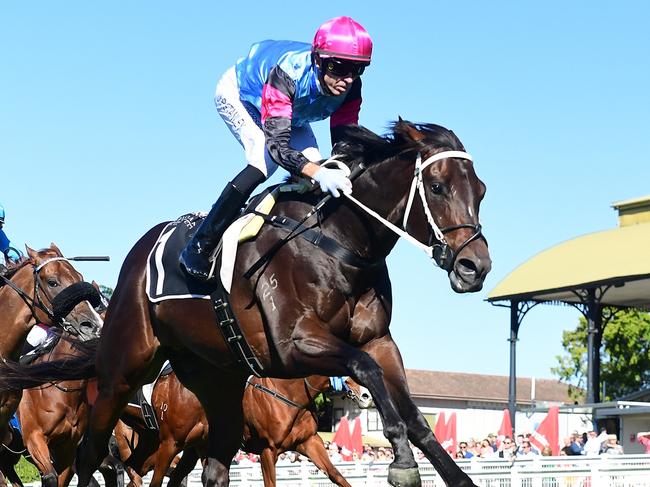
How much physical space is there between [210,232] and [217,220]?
0.30 feet

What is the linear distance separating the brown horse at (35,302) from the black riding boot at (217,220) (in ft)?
10.6

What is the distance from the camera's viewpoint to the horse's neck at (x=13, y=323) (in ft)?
32.1

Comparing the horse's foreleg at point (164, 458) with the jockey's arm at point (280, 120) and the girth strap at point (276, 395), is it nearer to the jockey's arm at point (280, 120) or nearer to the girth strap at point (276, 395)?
A: the girth strap at point (276, 395)

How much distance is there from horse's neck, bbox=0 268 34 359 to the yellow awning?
19.8 metres

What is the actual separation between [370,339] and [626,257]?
24.0 m

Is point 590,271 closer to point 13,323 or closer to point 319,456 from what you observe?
point 319,456

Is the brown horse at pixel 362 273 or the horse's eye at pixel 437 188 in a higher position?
the horse's eye at pixel 437 188

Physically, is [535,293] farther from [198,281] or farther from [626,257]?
[198,281]

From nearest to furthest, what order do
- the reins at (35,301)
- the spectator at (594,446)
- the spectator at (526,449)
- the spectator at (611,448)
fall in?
the reins at (35,301) < the spectator at (611,448) < the spectator at (594,446) < the spectator at (526,449)

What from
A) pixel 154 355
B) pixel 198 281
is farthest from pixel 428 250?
pixel 154 355

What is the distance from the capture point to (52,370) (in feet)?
28.3

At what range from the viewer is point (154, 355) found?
24.8 ft

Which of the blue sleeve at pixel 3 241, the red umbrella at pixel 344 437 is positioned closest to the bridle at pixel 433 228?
the blue sleeve at pixel 3 241

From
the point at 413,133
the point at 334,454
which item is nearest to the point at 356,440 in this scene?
the point at 334,454
